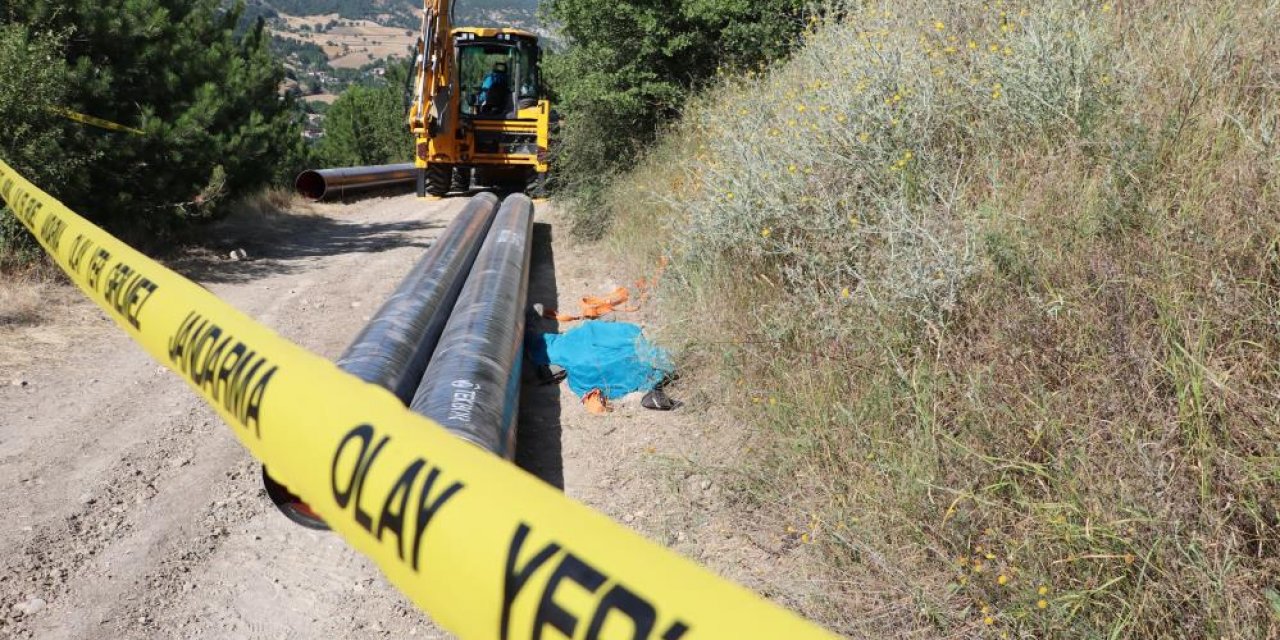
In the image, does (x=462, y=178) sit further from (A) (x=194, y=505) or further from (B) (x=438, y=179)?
(A) (x=194, y=505)

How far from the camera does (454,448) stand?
1269 mm

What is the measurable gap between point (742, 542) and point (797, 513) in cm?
29

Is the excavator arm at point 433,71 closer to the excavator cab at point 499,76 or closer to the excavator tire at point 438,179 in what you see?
the excavator tire at point 438,179

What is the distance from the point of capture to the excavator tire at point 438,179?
15.9 metres

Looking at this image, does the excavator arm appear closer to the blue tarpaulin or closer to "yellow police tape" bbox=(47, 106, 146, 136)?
"yellow police tape" bbox=(47, 106, 146, 136)

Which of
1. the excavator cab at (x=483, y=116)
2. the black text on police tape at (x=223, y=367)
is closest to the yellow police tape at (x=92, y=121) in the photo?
the excavator cab at (x=483, y=116)

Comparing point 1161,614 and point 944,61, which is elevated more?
point 944,61

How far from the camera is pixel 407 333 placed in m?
5.20

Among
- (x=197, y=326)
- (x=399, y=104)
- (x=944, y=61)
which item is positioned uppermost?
(x=944, y=61)

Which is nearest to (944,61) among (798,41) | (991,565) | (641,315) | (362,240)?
(641,315)

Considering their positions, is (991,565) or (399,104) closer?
(991,565)

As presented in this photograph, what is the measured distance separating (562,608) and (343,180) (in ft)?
53.6

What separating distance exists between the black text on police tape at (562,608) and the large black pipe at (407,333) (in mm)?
2991

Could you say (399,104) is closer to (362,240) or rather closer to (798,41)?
(362,240)
